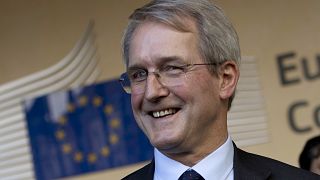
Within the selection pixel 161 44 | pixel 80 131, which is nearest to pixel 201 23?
pixel 161 44

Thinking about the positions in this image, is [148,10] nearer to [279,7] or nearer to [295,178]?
[295,178]

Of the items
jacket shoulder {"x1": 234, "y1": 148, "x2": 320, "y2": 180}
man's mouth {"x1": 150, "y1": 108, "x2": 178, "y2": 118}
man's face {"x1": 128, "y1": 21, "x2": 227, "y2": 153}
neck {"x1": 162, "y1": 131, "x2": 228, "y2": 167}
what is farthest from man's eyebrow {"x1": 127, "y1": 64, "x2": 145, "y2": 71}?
jacket shoulder {"x1": 234, "y1": 148, "x2": 320, "y2": 180}

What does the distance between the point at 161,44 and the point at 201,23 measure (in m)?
0.12

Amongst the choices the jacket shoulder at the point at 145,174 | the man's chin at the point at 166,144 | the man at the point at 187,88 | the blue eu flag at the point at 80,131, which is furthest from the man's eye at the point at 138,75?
the blue eu flag at the point at 80,131

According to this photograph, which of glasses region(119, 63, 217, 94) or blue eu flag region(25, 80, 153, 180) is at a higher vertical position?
glasses region(119, 63, 217, 94)

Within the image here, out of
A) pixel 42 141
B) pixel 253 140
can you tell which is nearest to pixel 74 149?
pixel 42 141

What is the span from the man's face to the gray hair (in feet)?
0.06

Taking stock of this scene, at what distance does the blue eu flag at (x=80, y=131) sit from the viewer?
5.05 metres

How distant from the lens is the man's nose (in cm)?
185

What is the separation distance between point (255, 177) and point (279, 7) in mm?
2853

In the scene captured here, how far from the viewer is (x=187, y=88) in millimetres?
1875

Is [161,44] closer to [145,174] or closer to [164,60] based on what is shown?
[164,60]

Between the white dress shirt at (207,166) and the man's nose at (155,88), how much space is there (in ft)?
0.57

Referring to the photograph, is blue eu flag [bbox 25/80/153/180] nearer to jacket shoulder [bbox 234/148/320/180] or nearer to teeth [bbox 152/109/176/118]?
jacket shoulder [bbox 234/148/320/180]
